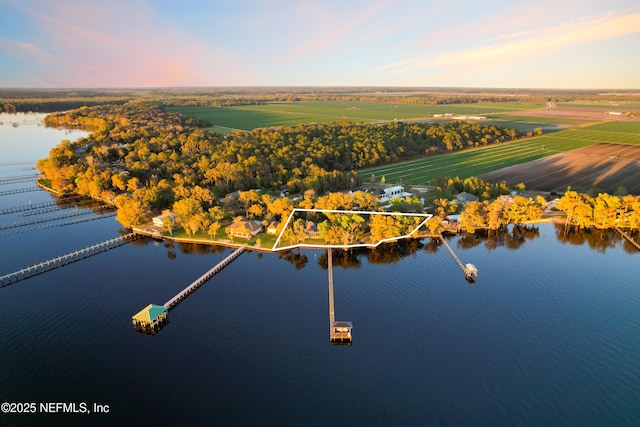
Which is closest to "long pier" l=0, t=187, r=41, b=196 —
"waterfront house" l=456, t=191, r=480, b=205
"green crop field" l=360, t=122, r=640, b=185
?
"green crop field" l=360, t=122, r=640, b=185

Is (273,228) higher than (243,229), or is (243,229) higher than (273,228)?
(243,229)

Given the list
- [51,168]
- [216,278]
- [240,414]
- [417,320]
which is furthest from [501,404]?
[51,168]

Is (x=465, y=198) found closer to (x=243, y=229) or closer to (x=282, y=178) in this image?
(x=282, y=178)

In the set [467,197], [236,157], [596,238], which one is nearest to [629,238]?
[596,238]

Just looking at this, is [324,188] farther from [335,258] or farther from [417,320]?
[417,320]

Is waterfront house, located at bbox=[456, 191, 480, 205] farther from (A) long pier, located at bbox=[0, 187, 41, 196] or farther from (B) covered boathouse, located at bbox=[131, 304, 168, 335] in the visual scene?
(A) long pier, located at bbox=[0, 187, 41, 196]

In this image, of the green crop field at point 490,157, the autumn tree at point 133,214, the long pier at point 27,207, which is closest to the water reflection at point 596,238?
the green crop field at point 490,157
